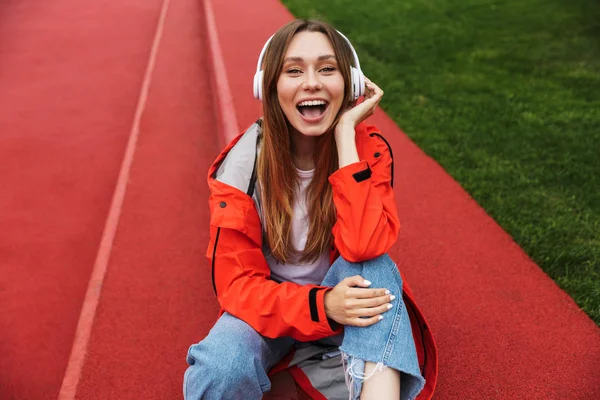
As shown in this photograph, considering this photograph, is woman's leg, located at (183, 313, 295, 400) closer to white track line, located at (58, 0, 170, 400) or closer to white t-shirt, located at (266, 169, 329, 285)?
white t-shirt, located at (266, 169, 329, 285)

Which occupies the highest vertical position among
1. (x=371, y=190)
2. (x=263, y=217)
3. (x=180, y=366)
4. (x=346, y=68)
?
(x=346, y=68)

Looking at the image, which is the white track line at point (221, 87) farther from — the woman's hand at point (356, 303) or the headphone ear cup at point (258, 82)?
the woman's hand at point (356, 303)

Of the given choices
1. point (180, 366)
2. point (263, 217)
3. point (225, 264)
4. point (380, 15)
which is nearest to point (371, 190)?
point (263, 217)

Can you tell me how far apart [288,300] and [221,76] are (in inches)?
153

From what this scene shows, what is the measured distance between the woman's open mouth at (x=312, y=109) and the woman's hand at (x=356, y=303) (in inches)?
23.6

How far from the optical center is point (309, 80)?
196cm

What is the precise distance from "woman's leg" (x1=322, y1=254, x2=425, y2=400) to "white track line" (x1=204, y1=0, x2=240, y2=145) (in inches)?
90.1

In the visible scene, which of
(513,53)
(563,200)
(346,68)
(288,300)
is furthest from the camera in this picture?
(513,53)

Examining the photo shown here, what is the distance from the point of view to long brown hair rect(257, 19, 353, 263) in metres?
2.01

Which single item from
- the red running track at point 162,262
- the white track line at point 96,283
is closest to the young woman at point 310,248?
the red running track at point 162,262

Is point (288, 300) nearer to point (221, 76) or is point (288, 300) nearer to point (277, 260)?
point (277, 260)

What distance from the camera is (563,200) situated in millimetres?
3465

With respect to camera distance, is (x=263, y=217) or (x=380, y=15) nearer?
(x=263, y=217)

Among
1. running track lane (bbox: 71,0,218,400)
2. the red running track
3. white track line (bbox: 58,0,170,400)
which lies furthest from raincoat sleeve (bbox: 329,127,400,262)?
white track line (bbox: 58,0,170,400)
